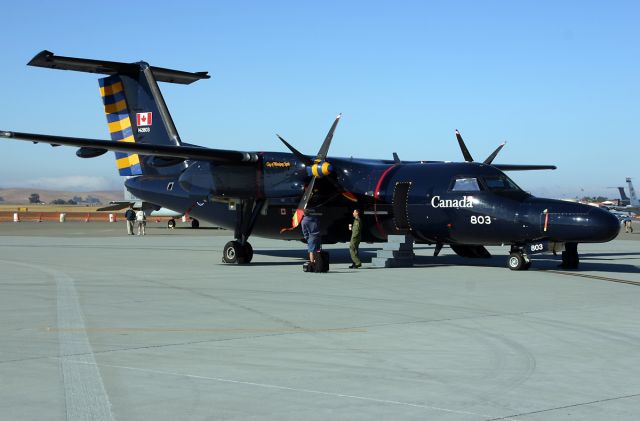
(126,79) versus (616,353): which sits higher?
(126,79)

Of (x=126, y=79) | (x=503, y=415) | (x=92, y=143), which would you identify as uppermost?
(x=126, y=79)

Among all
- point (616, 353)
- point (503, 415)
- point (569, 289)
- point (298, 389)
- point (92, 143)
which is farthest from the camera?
point (92, 143)

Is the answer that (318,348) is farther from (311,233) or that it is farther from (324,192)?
(324,192)

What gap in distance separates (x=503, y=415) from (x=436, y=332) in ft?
14.3

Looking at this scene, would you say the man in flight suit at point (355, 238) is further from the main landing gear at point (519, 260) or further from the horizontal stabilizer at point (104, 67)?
the horizontal stabilizer at point (104, 67)

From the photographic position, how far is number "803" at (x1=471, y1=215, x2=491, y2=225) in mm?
20547

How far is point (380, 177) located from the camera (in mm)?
23125

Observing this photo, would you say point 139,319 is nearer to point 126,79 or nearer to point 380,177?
point 380,177

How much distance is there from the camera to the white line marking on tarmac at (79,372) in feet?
21.5

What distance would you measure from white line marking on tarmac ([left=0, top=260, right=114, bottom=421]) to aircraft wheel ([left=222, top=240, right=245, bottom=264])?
434 inches

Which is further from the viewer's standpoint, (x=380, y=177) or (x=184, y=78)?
(x=184, y=78)

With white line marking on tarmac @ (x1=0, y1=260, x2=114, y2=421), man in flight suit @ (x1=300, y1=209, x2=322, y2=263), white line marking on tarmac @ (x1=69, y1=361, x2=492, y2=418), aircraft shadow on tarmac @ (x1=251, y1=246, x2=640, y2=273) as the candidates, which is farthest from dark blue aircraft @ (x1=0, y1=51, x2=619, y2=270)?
white line marking on tarmac @ (x1=69, y1=361, x2=492, y2=418)

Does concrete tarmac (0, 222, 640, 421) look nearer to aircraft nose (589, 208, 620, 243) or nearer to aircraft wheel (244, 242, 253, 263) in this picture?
aircraft nose (589, 208, 620, 243)

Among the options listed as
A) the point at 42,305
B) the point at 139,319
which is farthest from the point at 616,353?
the point at 42,305
